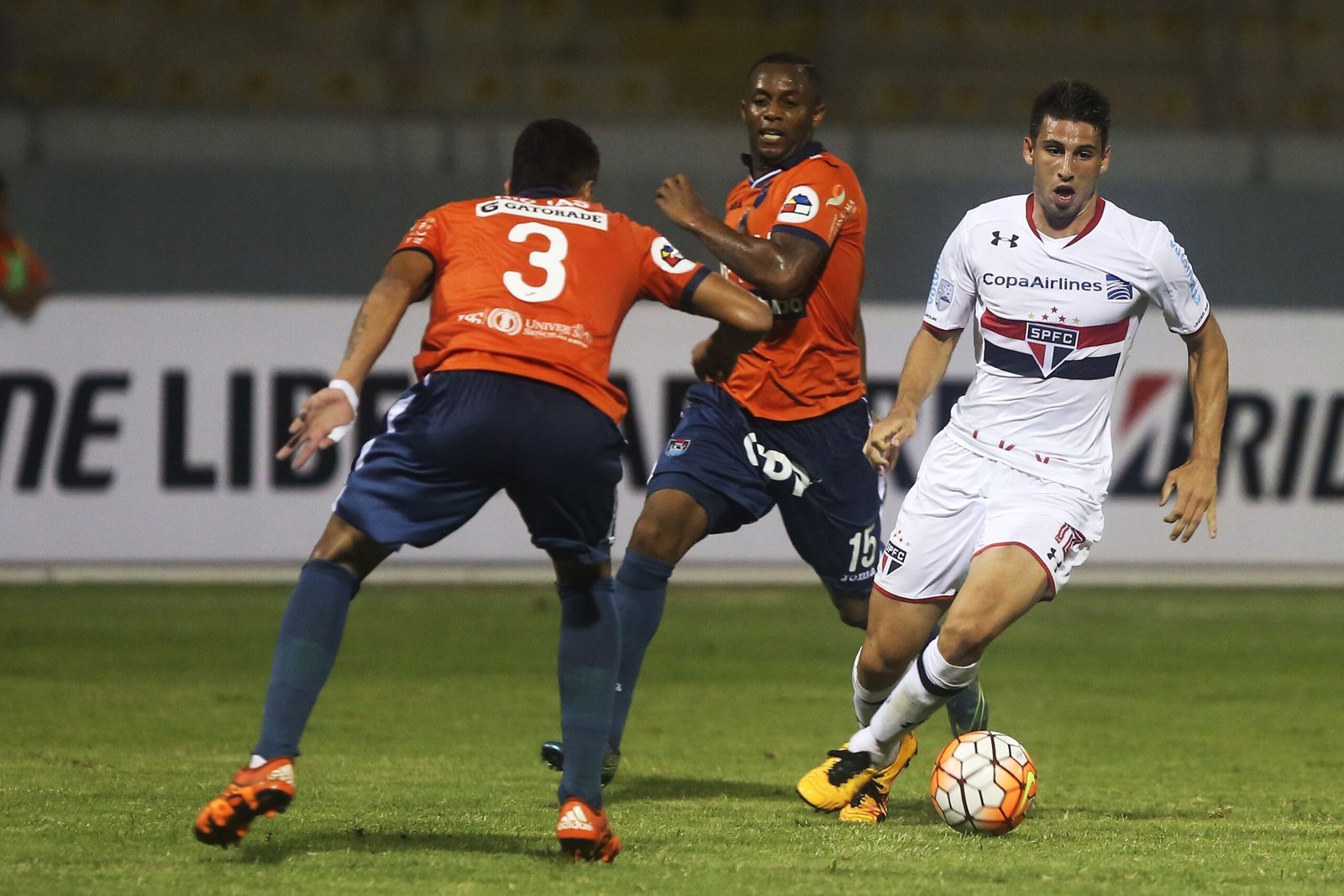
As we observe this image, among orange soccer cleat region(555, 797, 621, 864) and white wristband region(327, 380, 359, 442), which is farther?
orange soccer cleat region(555, 797, 621, 864)

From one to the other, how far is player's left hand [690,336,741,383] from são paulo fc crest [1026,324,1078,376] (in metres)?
0.88

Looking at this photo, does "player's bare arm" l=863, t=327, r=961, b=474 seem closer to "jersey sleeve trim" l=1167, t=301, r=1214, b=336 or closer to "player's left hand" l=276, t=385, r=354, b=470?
"jersey sleeve trim" l=1167, t=301, r=1214, b=336

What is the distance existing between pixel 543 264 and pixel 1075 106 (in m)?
1.67

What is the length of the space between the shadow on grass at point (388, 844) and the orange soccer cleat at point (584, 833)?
144 millimetres

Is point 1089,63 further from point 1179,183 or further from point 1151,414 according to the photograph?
point 1151,414

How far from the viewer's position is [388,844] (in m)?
4.77

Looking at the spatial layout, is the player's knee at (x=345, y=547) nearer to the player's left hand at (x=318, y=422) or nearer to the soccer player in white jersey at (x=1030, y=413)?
the player's left hand at (x=318, y=422)

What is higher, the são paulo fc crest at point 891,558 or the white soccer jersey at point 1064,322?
the white soccer jersey at point 1064,322

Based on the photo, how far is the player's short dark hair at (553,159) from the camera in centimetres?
480

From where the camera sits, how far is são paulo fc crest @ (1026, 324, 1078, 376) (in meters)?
5.37

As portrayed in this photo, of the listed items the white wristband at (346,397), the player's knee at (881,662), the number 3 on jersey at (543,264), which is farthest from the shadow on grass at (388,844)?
the number 3 on jersey at (543,264)

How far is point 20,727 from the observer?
709 cm

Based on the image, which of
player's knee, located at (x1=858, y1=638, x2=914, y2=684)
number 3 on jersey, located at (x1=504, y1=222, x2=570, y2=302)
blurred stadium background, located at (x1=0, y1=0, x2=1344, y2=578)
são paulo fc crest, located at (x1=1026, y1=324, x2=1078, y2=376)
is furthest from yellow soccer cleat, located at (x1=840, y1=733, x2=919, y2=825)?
A: blurred stadium background, located at (x1=0, y1=0, x2=1344, y2=578)

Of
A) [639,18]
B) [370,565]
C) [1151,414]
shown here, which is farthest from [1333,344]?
[370,565]
